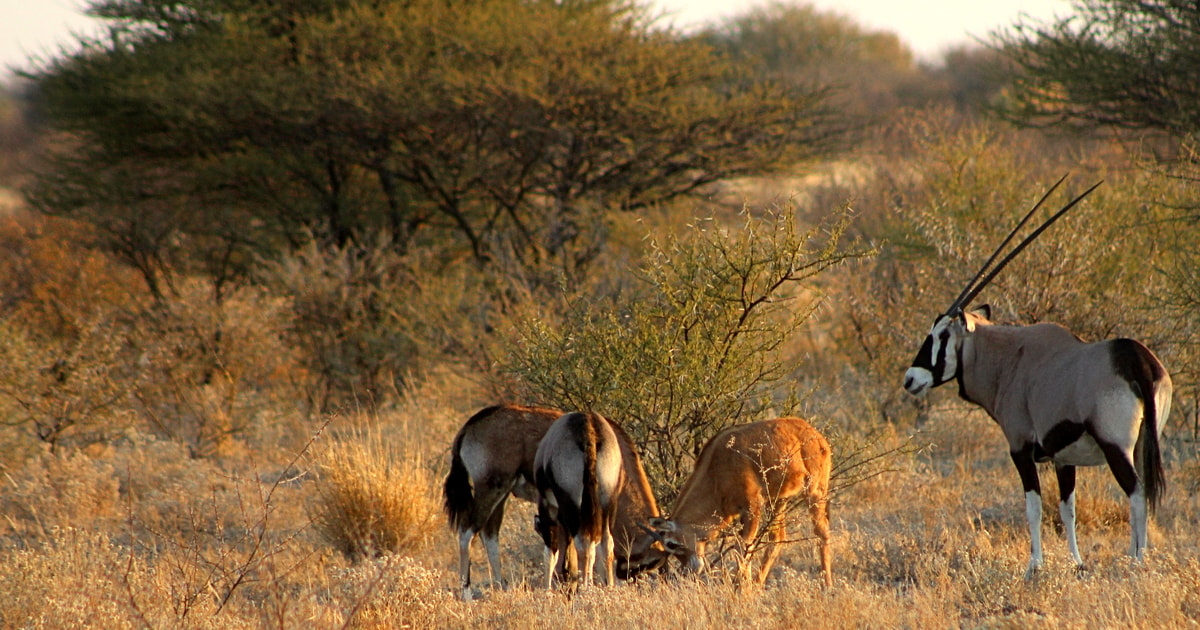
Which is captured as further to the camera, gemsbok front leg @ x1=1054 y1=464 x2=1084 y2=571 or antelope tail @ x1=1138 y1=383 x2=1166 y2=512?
gemsbok front leg @ x1=1054 y1=464 x2=1084 y2=571

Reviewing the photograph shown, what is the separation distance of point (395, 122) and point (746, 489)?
416 inches

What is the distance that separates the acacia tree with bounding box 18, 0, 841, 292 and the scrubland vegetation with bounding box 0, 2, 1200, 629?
0.08 metres

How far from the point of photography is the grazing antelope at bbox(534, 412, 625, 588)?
6.40 m

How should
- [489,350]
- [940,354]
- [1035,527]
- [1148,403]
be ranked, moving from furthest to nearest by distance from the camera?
[489,350]
[940,354]
[1035,527]
[1148,403]

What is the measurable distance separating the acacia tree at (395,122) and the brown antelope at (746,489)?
326 inches

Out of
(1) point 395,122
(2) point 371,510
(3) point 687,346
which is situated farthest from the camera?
(1) point 395,122

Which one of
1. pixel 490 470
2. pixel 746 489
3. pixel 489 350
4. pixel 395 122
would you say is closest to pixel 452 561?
pixel 490 470

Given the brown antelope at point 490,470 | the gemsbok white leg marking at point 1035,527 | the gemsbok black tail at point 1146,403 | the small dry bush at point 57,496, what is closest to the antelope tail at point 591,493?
the brown antelope at point 490,470

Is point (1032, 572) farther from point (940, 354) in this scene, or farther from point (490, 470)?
point (490, 470)

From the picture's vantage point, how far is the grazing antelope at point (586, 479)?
6398 millimetres

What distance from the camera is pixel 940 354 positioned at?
7250 mm

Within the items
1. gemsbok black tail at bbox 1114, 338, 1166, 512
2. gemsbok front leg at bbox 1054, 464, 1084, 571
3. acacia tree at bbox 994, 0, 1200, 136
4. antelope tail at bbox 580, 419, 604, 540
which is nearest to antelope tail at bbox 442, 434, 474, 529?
antelope tail at bbox 580, 419, 604, 540

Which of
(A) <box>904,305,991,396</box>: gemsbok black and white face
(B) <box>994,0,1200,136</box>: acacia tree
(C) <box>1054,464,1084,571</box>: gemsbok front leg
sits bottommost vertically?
(C) <box>1054,464,1084,571</box>: gemsbok front leg

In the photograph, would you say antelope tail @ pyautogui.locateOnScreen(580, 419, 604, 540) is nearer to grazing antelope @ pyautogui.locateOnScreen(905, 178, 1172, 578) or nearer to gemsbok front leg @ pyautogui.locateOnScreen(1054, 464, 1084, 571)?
grazing antelope @ pyautogui.locateOnScreen(905, 178, 1172, 578)
